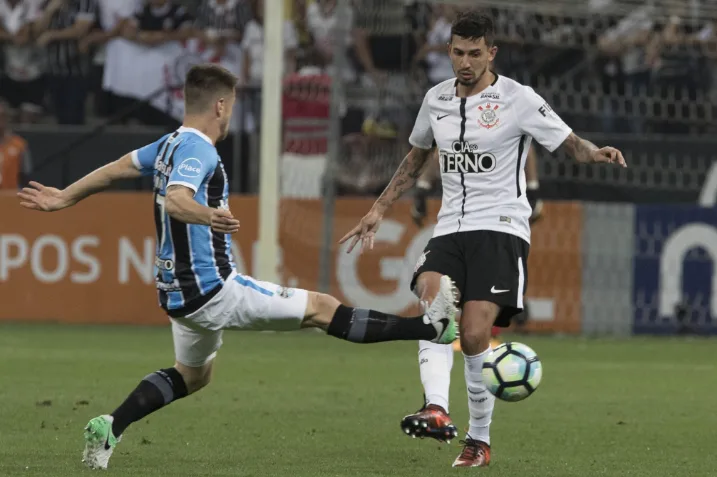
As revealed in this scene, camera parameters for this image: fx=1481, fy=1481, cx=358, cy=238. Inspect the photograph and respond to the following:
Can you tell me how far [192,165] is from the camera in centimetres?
655

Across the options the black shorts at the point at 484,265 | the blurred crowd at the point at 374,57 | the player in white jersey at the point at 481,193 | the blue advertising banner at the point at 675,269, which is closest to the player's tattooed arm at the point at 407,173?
the player in white jersey at the point at 481,193

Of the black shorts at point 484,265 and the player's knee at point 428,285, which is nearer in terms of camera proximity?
the player's knee at point 428,285

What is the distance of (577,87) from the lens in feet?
57.5

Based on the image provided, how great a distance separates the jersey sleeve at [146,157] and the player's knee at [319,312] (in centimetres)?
97

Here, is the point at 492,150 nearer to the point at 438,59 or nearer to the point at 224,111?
the point at 224,111

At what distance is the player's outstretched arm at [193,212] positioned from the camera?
6.20m

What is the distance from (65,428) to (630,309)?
9105 mm

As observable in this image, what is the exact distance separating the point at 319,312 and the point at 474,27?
5.26 feet

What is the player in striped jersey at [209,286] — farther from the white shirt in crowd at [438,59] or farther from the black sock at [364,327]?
the white shirt in crowd at [438,59]

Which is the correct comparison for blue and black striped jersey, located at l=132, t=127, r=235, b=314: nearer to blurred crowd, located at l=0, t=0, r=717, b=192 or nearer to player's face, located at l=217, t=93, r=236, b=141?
player's face, located at l=217, t=93, r=236, b=141

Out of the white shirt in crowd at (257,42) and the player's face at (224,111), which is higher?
the white shirt in crowd at (257,42)

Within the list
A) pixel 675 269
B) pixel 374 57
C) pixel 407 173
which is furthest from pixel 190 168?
pixel 374 57

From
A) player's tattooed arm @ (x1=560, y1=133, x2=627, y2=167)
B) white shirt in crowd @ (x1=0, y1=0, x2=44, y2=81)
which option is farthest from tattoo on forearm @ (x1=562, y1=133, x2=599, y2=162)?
white shirt in crowd @ (x1=0, y1=0, x2=44, y2=81)

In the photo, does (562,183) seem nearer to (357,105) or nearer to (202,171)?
(357,105)
